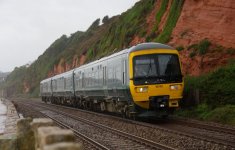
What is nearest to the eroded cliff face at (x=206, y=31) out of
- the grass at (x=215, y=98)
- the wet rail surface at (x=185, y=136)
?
the grass at (x=215, y=98)

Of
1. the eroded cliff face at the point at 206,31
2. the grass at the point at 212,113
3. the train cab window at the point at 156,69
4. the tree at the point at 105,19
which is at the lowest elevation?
the grass at the point at 212,113

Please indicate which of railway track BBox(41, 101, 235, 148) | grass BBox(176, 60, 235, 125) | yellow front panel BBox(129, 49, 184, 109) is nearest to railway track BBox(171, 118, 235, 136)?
railway track BBox(41, 101, 235, 148)

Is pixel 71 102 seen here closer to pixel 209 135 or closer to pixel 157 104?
pixel 157 104

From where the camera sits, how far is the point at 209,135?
1498 cm

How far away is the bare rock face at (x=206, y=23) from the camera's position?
29.3 m

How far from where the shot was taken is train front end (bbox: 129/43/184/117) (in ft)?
65.0

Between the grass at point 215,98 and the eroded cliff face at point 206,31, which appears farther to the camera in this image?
the eroded cliff face at point 206,31

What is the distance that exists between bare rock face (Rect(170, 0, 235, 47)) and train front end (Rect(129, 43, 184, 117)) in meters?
9.02

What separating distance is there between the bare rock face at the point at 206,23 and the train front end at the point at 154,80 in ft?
29.6

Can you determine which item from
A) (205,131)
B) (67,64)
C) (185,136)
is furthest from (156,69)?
(67,64)

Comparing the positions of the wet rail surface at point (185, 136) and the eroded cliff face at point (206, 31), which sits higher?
the eroded cliff face at point (206, 31)

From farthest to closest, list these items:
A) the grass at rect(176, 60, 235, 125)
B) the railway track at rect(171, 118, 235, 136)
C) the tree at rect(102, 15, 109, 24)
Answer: the tree at rect(102, 15, 109, 24), the grass at rect(176, 60, 235, 125), the railway track at rect(171, 118, 235, 136)

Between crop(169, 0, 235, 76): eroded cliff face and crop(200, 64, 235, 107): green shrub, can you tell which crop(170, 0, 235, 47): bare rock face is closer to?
crop(169, 0, 235, 76): eroded cliff face

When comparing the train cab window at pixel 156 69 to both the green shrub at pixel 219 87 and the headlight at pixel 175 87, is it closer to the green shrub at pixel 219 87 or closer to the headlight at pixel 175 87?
the headlight at pixel 175 87
